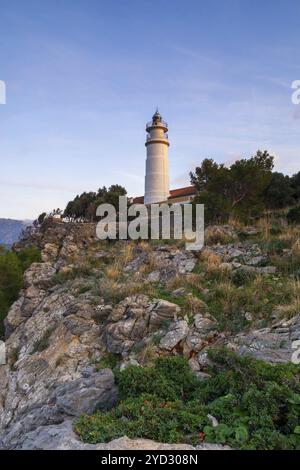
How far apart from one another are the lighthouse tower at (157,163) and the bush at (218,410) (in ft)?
99.4

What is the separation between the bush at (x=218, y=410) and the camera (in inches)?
122

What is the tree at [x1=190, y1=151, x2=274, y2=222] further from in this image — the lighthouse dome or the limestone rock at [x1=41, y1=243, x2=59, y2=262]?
the lighthouse dome

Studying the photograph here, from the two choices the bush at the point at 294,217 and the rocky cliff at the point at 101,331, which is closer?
the rocky cliff at the point at 101,331

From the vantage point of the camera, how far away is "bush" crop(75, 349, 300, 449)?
10.2 ft

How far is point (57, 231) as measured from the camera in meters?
16.4

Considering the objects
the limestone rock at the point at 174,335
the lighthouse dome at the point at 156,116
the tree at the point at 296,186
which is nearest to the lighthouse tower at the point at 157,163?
the lighthouse dome at the point at 156,116

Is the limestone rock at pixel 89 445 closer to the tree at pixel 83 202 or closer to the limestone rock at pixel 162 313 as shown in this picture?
the limestone rock at pixel 162 313

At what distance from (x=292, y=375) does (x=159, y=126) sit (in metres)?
34.0

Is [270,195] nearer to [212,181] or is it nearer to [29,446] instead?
[212,181]

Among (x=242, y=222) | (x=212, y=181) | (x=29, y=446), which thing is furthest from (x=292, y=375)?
(x=212, y=181)

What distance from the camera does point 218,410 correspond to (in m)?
3.47

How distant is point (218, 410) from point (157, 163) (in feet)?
107

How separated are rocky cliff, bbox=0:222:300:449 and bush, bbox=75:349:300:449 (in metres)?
0.21

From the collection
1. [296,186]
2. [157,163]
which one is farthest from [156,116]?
[296,186]
